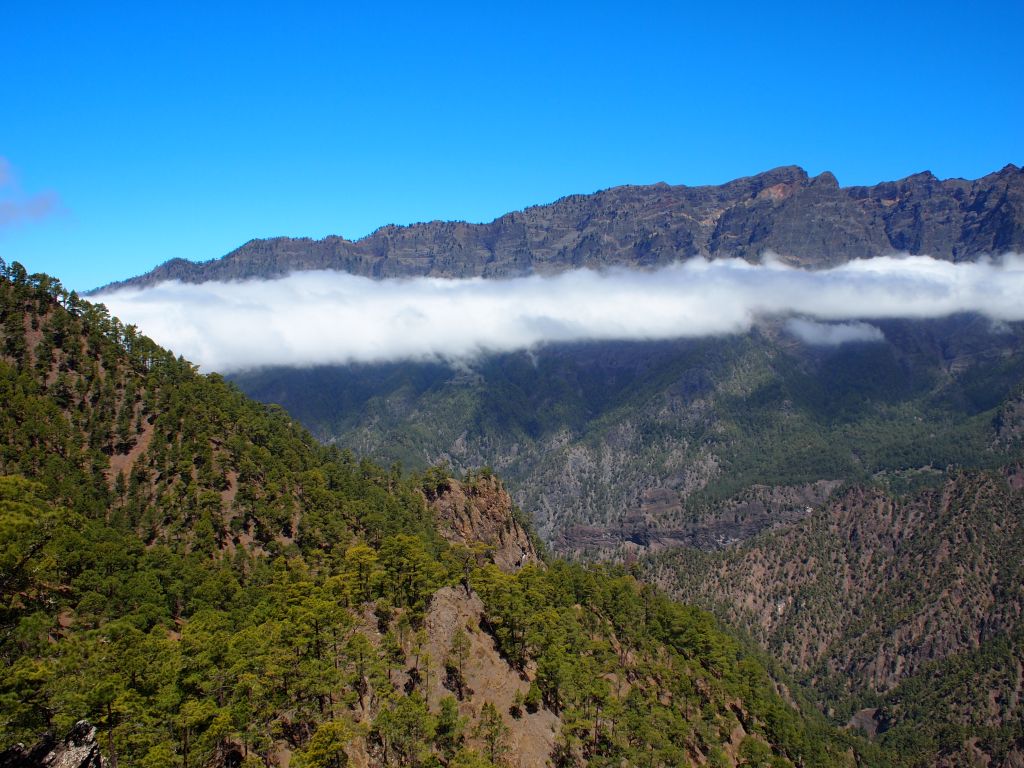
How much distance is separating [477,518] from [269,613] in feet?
338

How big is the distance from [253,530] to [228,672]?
6682 centimetres

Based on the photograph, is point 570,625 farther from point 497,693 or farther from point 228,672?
point 228,672

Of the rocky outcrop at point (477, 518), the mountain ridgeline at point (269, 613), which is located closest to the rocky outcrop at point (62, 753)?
the mountain ridgeline at point (269, 613)

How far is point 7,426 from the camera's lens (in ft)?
392

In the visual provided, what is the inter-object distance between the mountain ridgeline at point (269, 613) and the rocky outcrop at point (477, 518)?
135 centimetres

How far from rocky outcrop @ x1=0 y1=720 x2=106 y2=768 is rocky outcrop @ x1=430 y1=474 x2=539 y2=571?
4727 inches

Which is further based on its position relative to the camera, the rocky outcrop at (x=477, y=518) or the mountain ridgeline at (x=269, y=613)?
the rocky outcrop at (x=477, y=518)

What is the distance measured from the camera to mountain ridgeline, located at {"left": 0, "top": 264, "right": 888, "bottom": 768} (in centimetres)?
6562

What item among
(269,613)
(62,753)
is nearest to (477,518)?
(269,613)

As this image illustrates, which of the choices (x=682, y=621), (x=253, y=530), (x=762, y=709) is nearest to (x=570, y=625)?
(x=682, y=621)

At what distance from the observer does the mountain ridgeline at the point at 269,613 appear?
215 ft

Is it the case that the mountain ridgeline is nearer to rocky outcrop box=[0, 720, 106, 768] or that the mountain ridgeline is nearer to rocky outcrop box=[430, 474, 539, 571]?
rocky outcrop box=[0, 720, 106, 768]

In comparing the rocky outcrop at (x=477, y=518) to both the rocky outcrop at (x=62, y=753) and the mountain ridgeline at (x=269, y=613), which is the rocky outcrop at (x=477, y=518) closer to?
the mountain ridgeline at (x=269, y=613)


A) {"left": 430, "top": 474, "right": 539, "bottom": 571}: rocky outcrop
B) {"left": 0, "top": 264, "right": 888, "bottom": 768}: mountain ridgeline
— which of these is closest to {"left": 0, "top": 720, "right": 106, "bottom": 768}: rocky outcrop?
{"left": 0, "top": 264, "right": 888, "bottom": 768}: mountain ridgeline
